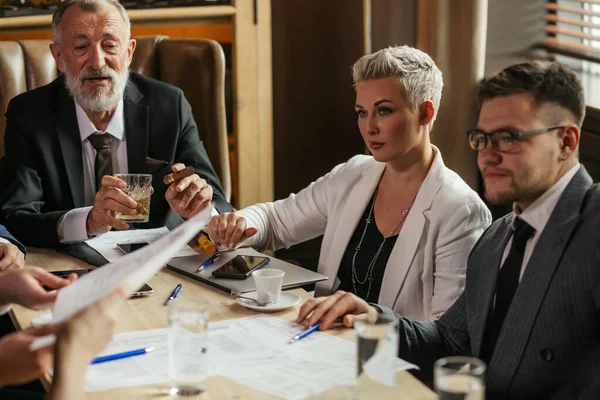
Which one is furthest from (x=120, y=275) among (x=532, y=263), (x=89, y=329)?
(x=532, y=263)

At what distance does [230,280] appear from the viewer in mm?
2039

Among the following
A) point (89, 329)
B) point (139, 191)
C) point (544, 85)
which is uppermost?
point (544, 85)

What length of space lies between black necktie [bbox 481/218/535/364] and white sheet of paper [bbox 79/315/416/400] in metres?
0.25

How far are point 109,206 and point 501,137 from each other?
1193 mm

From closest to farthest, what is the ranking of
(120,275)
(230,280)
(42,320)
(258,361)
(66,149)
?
1. (120,275)
2. (258,361)
3. (42,320)
4. (230,280)
5. (66,149)

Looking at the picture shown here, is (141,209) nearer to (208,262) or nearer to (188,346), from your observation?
(208,262)

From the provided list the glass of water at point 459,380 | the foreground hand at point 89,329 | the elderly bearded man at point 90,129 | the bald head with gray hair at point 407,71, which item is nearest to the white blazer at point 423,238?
the bald head with gray hair at point 407,71

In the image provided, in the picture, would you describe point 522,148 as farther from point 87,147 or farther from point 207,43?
point 207,43

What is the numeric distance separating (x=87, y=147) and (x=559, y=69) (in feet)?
5.65

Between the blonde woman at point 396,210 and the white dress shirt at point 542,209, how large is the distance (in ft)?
1.51

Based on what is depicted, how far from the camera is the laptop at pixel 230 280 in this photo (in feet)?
6.53

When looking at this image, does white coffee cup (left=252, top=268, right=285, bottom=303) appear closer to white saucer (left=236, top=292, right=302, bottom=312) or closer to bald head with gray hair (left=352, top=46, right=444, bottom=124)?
white saucer (left=236, top=292, right=302, bottom=312)

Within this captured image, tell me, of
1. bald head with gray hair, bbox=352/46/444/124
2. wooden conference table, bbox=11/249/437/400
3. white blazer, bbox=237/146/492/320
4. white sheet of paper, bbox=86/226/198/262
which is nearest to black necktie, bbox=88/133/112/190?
white sheet of paper, bbox=86/226/198/262

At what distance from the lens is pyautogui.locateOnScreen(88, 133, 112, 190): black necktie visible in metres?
2.80
